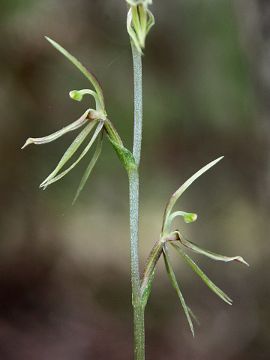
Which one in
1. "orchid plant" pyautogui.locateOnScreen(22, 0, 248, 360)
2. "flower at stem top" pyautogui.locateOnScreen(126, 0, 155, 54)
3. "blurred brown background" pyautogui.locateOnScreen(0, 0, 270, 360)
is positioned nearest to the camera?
"flower at stem top" pyautogui.locateOnScreen(126, 0, 155, 54)

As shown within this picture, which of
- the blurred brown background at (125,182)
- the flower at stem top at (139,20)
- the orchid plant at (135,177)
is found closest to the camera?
the flower at stem top at (139,20)

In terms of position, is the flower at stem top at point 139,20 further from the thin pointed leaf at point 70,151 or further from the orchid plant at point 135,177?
the thin pointed leaf at point 70,151

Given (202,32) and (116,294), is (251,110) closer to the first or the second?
(202,32)

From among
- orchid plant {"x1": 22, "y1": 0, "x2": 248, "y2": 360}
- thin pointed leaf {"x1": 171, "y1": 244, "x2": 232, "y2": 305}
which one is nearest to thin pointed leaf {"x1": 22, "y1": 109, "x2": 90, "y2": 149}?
orchid plant {"x1": 22, "y1": 0, "x2": 248, "y2": 360}

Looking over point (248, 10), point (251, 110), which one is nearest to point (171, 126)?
point (251, 110)

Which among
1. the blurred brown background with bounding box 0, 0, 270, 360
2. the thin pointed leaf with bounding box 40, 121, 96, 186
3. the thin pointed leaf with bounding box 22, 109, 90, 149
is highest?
the thin pointed leaf with bounding box 22, 109, 90, 149

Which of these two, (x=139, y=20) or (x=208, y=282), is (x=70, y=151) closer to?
(x=139, y=20)

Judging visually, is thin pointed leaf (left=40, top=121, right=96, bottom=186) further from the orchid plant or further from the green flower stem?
the green flower stem

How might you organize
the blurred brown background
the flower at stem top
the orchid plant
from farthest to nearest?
the blurred brown background, the orchid plant, the flower at stem top

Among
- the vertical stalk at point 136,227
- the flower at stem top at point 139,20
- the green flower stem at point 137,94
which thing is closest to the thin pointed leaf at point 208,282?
the vertical stalk at point 136,227
